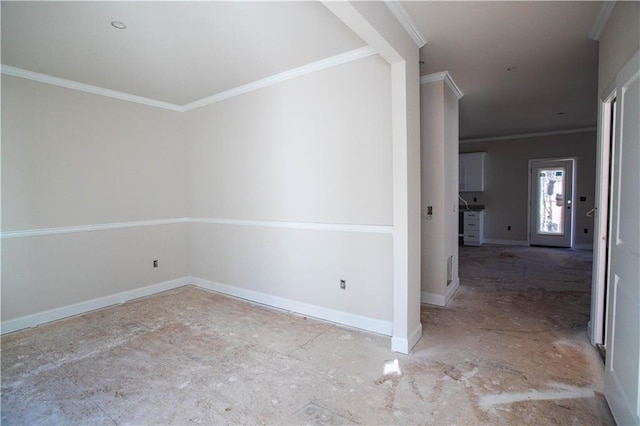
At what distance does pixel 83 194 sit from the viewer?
147 inches

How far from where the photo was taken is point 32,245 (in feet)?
11.0

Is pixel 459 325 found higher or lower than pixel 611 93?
lower

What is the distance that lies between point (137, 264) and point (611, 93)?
5031 millimetres

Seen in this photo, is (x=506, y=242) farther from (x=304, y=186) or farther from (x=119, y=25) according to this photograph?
(x=119, y=25)

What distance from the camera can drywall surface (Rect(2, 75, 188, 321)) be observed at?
325 centimetres

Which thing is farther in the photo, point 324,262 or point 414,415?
point 324,262

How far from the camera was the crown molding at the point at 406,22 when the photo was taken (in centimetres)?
220

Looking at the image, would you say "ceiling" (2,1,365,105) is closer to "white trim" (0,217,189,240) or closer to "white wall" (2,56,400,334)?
"white wall" (2,56,400,334)

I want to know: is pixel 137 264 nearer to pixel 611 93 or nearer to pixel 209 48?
pixel 209 48

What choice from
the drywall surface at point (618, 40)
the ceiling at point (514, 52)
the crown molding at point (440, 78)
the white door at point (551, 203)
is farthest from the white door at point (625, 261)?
the white door at point (551, 203)

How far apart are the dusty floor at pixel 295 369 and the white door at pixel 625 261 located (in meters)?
0.29

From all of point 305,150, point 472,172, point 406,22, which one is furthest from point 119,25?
point 472,172

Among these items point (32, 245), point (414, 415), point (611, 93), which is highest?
point (611, 93)

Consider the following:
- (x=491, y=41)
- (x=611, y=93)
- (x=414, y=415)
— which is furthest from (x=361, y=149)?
(x=414, y=415)
